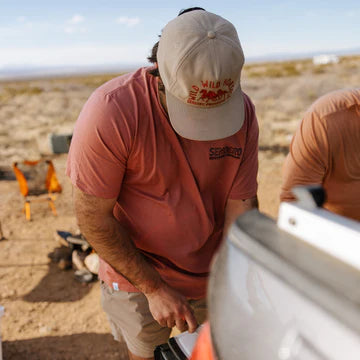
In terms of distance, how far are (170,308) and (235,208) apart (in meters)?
0.57

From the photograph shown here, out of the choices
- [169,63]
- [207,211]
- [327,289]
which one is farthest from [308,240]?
[207,211]

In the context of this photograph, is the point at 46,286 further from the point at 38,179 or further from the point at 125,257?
A: the point at 125,257

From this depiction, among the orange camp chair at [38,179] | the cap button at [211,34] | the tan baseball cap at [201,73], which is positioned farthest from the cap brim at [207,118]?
the orange camp chair at [38,179]

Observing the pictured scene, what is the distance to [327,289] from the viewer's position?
0.59 metres

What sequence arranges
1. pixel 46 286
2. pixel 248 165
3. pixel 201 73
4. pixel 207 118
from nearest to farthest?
pixel 201 73, pixel 207 118, pixel 248 165, pixel 46 286

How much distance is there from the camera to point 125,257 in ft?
5.85

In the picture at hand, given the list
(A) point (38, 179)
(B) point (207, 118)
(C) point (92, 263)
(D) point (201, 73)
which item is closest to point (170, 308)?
(B) point (207, 118)

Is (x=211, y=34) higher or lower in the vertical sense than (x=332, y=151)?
higher

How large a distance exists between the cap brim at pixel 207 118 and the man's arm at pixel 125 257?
45 centimetres

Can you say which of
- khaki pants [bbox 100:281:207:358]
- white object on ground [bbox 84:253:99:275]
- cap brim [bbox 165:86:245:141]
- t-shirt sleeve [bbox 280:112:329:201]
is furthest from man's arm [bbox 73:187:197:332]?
white object on ground [bbox 84:253:99:275]

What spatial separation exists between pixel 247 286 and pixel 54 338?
3.47 metres

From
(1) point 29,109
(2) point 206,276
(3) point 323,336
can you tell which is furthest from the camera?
(1) point 29,109

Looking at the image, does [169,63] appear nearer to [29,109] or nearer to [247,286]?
[247,286]

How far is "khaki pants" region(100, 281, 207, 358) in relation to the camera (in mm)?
1985
